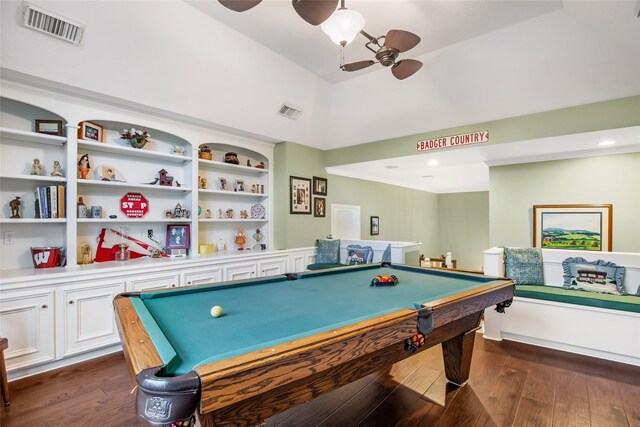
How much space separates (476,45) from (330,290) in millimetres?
3016

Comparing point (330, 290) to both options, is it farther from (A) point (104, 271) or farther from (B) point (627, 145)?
(B) point (627, 145)

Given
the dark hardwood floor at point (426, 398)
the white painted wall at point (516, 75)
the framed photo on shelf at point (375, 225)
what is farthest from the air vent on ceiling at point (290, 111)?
the dark hardwood floor at point (426, 398)

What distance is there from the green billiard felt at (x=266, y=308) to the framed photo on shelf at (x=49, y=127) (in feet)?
7.56

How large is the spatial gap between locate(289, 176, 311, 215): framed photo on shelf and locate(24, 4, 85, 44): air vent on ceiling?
9.84 ft

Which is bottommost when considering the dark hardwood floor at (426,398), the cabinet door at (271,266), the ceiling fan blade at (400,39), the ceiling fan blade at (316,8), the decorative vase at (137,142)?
the dark hardwood floor at (426,398)

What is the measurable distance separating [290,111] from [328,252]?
2318mm

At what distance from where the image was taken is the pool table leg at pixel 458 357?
7.70 feet

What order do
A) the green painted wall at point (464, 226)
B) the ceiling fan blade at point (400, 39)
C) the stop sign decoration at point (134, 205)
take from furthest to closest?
the green painted wall at point (464, 226) → the stop sign decoration at point (134, 205) → the ceiling fan blade at point (400, 39)

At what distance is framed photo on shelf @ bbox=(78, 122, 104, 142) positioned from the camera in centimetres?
315

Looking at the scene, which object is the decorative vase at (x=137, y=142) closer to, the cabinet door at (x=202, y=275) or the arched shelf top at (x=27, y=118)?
the arched shelf top at (x=27, y=118)

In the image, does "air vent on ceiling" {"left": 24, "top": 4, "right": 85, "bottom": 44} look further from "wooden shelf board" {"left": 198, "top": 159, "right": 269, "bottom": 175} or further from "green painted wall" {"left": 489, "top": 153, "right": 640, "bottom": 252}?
"green painted wall" {"left": 489, "top": 153, "right": 640, "bottom": 252}

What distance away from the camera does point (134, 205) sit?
12.0 feet

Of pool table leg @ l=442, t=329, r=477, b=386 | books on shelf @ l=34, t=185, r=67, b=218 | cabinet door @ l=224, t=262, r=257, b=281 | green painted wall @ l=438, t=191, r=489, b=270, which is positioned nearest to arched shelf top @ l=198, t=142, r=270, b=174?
cabinet door @ l=224, t=262, r=257, b=281

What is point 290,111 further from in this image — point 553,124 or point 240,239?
point 553,124
